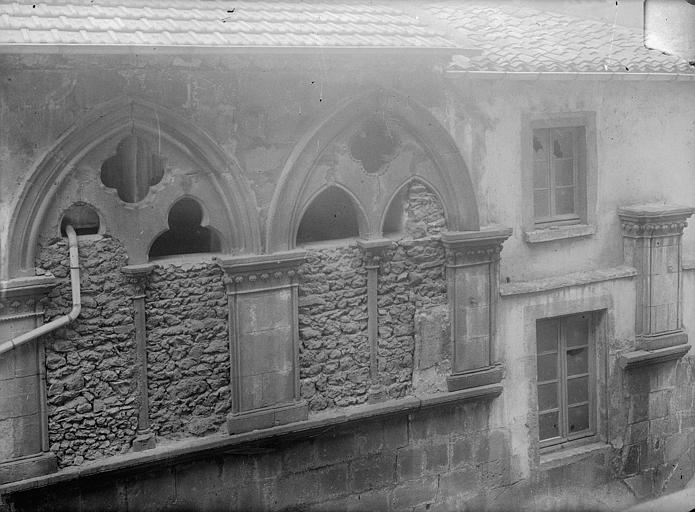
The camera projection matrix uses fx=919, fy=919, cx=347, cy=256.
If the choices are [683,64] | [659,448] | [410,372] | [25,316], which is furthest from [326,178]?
[659,448]

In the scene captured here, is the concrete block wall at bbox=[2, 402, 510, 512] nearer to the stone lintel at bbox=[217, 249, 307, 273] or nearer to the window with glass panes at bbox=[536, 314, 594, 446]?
the window with glass panes at bbox=[536, 314, 594, 446]

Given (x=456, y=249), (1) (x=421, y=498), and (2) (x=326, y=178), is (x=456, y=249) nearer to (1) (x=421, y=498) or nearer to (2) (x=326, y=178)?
(2) (x=326, y=178)

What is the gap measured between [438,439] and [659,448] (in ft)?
11.6

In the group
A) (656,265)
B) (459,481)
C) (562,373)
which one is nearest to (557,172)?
(656,265)

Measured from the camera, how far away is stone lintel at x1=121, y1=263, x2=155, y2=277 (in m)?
8.16

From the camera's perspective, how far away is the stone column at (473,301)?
32.8 ft

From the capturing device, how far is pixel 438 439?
10.1 m

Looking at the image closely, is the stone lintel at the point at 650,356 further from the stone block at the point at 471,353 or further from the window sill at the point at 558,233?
the stone block at the point at 471,353

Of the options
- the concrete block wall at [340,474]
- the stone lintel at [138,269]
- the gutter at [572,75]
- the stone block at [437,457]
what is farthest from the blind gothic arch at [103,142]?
the stone block at [437,457]

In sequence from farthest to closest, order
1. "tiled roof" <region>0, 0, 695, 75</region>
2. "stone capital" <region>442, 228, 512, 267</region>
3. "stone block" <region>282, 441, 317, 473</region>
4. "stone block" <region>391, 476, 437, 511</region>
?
"stone block" <region>391, 476, 437, 511</region> → "stone capital" <region>442, 228, 512, 267</region> → "stone block" <region>282, 441, 317, 473</region> → "tiled roof" <region>0, 0, 695, 75</region>

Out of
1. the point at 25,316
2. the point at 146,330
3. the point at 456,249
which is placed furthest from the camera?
the point at 456,249

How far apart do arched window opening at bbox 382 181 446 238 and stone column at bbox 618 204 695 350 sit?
2.72 m

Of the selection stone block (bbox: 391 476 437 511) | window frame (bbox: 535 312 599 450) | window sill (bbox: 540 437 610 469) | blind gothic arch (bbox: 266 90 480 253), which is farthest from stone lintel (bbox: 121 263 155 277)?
window sill (bbox: 540 437 610 469)

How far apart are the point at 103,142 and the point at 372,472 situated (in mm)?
4431
